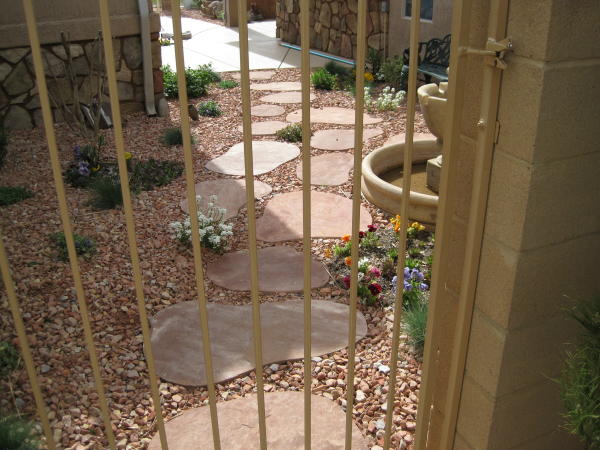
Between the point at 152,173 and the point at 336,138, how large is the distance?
1.89m

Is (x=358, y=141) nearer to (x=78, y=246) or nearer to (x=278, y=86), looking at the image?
(x=78, y=246)

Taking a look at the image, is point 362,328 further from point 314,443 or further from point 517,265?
point 517,265

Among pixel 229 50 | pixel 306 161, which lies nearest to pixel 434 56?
pixel 229 50

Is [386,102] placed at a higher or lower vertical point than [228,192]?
higher

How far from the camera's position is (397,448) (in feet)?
7.79

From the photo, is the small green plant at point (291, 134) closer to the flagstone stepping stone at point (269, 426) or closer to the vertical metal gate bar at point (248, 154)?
the flagstone stepping stone at point (269, 426)

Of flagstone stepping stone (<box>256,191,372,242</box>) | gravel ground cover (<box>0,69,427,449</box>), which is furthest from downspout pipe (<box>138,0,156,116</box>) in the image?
flagstone stepping stone (<box>256,191,372,242</box>)

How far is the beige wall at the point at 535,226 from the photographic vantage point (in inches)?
52.9

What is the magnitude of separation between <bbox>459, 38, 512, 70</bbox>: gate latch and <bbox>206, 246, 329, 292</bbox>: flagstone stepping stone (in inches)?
86.6

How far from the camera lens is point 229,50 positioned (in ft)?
37.4

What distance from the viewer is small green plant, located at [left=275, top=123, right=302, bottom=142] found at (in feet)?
19.7

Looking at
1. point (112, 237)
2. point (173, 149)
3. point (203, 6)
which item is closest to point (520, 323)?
point (112, 237)

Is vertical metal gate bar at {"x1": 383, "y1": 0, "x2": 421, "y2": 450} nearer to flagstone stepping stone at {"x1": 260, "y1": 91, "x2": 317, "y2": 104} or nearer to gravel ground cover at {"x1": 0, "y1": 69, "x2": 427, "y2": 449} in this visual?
gravel ground cover at {"x1": 0, "y1": 69, "x2": 427, "y2": 449}

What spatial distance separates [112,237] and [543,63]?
3.17 metres
